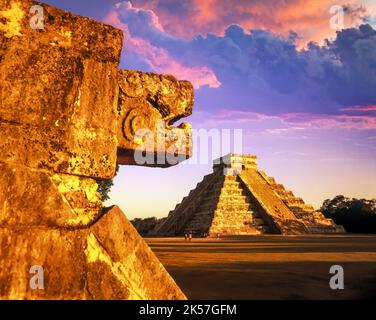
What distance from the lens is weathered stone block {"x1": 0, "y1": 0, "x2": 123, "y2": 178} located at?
2.05 meters

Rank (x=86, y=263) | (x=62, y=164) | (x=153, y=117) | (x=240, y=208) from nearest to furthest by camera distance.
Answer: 1. (x=86, y=263)
2. (x=62, y=164)
3. (x=153, y=117)
4. (x=240, y=208)

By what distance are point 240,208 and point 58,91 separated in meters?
29.3

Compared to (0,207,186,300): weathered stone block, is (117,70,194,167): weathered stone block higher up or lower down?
higher up

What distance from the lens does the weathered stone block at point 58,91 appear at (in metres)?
2.05

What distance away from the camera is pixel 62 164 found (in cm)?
212

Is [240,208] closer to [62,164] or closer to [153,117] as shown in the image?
[153,117]

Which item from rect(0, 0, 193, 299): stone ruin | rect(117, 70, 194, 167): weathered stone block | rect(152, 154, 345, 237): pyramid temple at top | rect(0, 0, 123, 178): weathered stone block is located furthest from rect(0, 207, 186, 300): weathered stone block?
rect(152, 154, 345, 237): pyramid temple at top

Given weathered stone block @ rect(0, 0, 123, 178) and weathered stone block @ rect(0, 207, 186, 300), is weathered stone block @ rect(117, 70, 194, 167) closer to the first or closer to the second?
weathered stone block @ rect(0, 0, 123, 178)

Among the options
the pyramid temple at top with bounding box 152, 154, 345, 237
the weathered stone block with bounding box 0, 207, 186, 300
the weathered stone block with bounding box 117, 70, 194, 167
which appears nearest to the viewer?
the weathered stone block with bounding box 0, 207, 186, 300

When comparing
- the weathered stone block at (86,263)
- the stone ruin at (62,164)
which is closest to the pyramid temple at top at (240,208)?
the weathered stone block at (86,263)

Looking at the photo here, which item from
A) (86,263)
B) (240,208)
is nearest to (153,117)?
(86,263)

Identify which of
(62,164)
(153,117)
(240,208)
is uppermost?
(153,117)

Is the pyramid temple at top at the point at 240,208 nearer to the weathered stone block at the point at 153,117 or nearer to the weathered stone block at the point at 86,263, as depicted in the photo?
the weathered stone block at the point at 153,117
